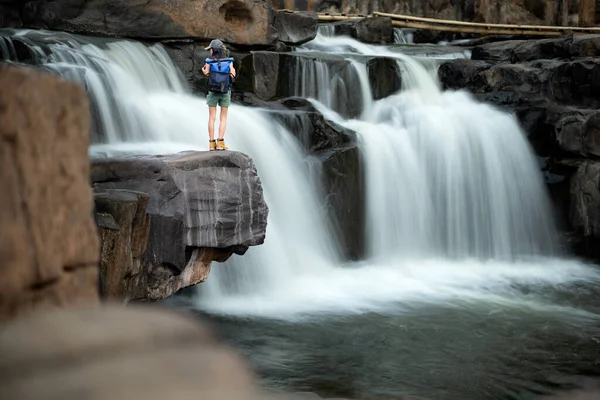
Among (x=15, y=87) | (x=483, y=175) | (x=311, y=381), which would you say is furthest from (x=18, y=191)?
(x=483, y=175)

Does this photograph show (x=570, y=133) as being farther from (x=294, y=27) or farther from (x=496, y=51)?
(x=294, y=27)

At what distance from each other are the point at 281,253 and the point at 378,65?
5590 mm

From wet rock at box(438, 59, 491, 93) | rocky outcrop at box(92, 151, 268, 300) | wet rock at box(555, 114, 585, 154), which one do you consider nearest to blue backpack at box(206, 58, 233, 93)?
rocky outcrop at box(92, 151, 268, 300)

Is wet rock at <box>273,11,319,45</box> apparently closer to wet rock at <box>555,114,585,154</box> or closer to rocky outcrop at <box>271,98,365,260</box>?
rocky outcrop at <box>271,98,365,260</box>

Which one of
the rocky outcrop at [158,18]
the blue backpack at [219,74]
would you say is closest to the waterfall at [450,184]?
the rocky outcrop at [158,18]

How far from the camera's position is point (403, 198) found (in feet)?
37.1

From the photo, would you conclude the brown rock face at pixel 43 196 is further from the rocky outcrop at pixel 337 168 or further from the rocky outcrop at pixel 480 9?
the rocky outcrop at pixel 480 9

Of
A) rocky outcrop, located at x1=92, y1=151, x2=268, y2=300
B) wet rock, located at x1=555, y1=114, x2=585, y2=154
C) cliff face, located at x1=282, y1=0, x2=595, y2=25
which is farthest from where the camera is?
cliff face, located at x1=282, y1=0, x2=595, y2=25

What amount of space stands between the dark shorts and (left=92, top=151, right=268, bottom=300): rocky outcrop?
0.72 m

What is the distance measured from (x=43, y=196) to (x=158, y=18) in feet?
34.3

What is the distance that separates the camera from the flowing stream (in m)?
6.21

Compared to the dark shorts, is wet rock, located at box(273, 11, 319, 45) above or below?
above

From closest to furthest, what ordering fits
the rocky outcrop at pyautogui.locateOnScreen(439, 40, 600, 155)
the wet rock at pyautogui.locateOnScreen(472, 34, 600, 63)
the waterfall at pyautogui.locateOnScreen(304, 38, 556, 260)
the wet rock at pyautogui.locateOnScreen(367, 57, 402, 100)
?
the waterfall at pyautogui.locateOnScreen(304, 38, 556, 260) < the rocky outcrop at pyautogui.locateOnScreen(439, 40, 600, 155) < the wet rock at pyautogui.locateOnScreen(367, 57, 402, 100) < the wet rock at pyautogui.locateOnScreen(472, 34, 600, 63)

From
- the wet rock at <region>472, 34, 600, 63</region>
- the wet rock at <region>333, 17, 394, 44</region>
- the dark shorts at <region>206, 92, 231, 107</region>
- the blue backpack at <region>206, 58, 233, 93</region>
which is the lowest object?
the dark shorts at <region>206, 92, 231, 107</region>
